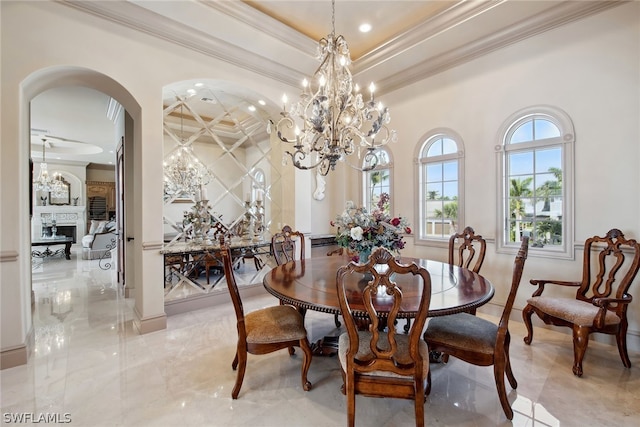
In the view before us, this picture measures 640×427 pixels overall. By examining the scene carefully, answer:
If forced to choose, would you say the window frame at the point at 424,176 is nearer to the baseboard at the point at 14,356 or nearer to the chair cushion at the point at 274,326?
the chair cushion at the point at 274,326

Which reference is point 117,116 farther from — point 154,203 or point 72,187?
point 72,187

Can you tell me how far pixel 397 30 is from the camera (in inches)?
139

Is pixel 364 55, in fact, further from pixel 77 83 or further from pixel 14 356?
pixel 14 356

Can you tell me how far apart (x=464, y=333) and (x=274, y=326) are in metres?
1.32

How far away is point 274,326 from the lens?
2059 millimetres

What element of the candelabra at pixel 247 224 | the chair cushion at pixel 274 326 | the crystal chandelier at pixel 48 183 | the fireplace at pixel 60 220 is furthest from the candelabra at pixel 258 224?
the fireplace at pixel 60 220

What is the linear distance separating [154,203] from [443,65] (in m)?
4.06

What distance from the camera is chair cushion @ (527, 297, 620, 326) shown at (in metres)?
2.22

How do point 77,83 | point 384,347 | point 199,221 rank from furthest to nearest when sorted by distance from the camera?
1. point 199,221
2. point 77,83
3. point 384,347

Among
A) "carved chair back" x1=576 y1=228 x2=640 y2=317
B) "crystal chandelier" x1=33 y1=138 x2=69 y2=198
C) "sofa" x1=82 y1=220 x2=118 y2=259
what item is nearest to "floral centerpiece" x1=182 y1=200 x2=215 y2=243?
"carved chair back" x1=576 y1=228 x2=640 y2=317

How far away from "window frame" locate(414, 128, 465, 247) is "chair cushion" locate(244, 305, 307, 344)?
2517 millimetres

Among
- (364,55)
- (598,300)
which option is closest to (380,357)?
(598,300)

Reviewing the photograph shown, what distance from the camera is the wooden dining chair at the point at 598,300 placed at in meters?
2.18

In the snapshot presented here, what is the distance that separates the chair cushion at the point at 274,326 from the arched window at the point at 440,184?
2.62 metres
